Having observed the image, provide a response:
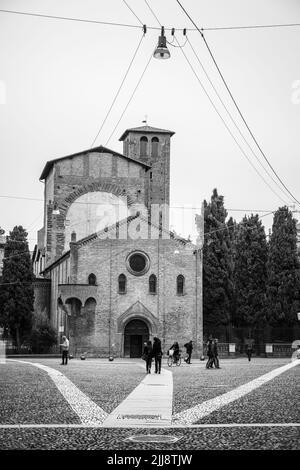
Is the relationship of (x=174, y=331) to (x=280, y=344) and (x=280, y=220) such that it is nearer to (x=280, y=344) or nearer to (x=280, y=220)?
(x=280, y=344)

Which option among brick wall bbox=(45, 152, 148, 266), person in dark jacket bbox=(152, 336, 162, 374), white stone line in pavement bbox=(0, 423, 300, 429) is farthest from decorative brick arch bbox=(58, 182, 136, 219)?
white stone line in pavement bbox=(0, 423, 300, 429)

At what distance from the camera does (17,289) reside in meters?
50.6

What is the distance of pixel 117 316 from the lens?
154 ft

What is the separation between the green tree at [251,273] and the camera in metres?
51.9

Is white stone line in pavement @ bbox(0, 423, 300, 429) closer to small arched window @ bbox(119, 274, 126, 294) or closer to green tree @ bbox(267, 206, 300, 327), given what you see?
small arched window @ bbox(119, 274, 126, 294)

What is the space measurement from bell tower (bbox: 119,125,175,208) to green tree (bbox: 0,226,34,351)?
20144 mm

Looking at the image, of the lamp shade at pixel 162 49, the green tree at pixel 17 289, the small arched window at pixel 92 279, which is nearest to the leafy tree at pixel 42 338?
the green tree at pixel 17 289

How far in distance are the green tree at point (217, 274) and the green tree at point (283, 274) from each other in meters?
3.79

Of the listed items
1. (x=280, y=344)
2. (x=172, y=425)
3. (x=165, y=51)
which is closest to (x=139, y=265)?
(x=280, y=344)

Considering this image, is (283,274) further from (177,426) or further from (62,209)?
(177,426)

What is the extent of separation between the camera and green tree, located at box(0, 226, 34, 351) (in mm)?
50094

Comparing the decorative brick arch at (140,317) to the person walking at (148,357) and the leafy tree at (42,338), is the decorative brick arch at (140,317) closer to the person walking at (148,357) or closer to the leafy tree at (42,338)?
the leafy tree at (42,338)

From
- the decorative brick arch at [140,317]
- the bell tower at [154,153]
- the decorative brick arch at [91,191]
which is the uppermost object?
the bell tower at [154,153]

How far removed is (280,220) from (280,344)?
30.8 ft
